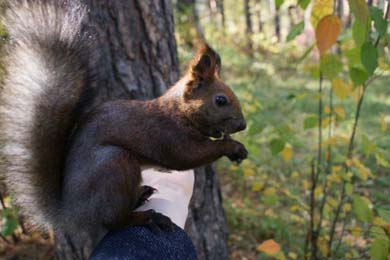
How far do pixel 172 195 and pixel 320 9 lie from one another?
955 mm

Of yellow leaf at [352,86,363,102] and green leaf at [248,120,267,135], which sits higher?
yellow leaf at [352,86,363,102]

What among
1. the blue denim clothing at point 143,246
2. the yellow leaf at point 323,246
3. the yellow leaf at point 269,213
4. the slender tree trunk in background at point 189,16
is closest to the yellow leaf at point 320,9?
the blue denim clothing at point 143,246

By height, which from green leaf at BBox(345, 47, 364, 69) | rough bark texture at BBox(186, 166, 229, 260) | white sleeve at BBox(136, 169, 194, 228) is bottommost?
rough bark texture at BBox(186, 166, 229, 260)

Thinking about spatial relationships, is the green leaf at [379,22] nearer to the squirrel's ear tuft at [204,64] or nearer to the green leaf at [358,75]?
the green leaf at [358,75]

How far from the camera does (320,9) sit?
1650 millimetres

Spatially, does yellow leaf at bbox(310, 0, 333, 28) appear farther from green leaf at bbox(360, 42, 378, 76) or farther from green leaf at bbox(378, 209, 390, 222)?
green leaf at bbox(378, 209, 390, 222)

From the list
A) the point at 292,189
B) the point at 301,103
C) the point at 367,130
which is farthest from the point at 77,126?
the point at 301,103

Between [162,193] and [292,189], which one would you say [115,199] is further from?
[292,189]

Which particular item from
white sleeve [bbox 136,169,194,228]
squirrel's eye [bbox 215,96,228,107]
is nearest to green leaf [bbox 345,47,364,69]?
squirrel's eye [bbox 215,96,228,107]

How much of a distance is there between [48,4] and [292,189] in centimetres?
323

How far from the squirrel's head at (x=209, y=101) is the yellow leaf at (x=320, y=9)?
0.41 m

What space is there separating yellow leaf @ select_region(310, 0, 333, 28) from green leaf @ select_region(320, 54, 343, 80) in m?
0.20

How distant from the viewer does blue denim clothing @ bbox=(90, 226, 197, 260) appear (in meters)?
1.45

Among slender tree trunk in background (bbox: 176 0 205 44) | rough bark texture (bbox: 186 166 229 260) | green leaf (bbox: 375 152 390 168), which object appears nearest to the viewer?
green leaf (bbox: 375 152 390 168)
